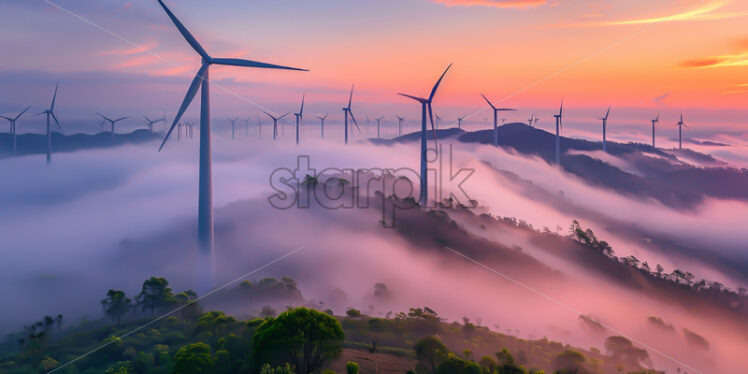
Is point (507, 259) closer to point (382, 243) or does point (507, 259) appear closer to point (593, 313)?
point (593, 313)

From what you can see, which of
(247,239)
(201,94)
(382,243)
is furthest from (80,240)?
(201,94)

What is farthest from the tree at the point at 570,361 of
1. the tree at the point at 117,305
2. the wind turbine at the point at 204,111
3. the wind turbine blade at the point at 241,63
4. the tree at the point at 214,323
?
the tree at the point at 117,305

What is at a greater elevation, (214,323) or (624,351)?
(214,323)

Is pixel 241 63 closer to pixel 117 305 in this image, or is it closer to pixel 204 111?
pixel 204 111

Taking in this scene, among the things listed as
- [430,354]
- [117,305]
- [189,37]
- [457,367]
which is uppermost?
[189,37]

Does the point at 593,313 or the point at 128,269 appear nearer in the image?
the point at 593,313

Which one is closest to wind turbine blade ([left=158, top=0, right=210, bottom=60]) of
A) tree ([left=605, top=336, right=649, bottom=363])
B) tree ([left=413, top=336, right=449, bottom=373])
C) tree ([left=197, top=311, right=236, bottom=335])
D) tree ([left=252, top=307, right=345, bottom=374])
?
tree ([left=197, top=311, right=236, bottom=335])

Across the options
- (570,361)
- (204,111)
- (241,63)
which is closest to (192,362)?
(204,111)
